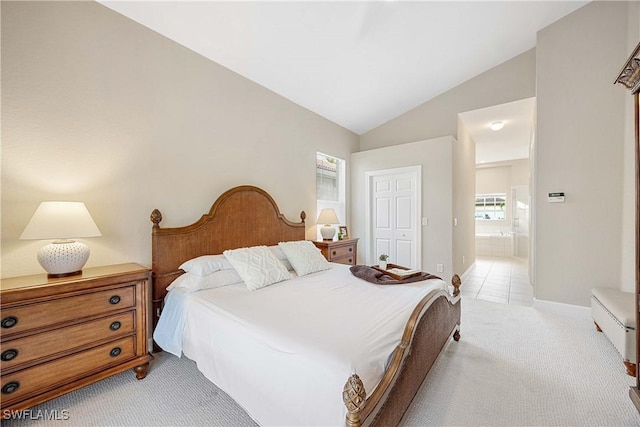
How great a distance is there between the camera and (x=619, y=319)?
2.09m

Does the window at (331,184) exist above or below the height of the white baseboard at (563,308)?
above

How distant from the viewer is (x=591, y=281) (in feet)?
10.1

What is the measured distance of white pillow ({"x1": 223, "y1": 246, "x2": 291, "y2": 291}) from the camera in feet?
7.47

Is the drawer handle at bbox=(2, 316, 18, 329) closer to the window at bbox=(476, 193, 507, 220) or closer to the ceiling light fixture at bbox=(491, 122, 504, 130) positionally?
the ceiling light fixture at bbox=(491, 122, 504, 130)

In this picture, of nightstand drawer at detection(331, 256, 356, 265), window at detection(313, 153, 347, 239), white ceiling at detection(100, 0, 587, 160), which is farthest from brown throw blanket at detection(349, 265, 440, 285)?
white ceiling at detection(100, 0, 587, 160)

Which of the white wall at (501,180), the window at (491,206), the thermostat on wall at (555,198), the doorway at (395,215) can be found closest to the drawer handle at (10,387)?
the doorway at (395,215)

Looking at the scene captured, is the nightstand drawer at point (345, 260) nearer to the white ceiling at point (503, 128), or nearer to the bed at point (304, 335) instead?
the bed at point (304, 335)

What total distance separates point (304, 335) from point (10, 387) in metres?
1.71

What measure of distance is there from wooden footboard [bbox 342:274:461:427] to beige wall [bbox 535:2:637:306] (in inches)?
86.5

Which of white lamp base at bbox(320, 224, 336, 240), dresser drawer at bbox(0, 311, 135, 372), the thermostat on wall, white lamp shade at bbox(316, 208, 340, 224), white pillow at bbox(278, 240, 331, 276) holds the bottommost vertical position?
dresser drawer at bbox(0, 311, 135, 372)

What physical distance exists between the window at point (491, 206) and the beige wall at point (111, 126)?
8.12 m

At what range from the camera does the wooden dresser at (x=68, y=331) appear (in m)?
1.50

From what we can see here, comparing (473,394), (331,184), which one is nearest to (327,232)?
(331,184)

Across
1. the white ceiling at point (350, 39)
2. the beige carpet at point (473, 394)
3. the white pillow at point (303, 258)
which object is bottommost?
the beige carpet at point (473, 394)
